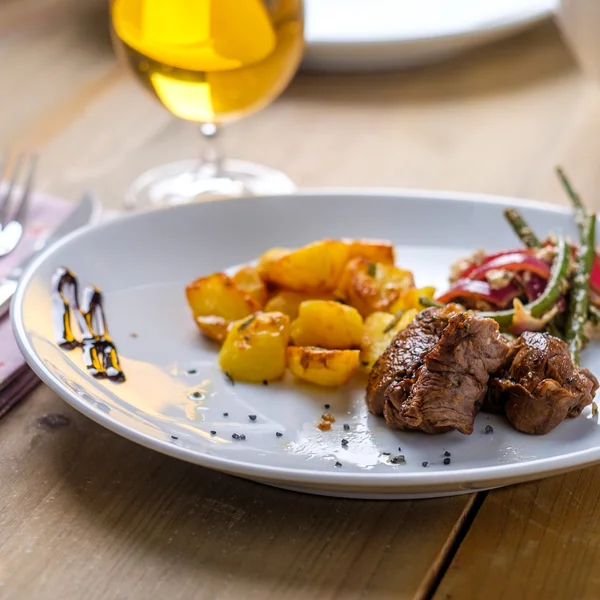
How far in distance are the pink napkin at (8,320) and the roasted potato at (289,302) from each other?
450 millimetres

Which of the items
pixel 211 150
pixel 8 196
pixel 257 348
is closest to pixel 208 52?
pixel 211 150

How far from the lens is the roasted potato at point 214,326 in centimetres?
176

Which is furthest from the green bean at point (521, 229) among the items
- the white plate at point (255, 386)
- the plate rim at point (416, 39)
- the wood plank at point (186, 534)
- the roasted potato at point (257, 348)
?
the plate rim at point (416, 39)

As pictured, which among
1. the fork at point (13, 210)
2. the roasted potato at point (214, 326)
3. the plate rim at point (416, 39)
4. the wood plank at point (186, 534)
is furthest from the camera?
the plate rim at point (416, 39)

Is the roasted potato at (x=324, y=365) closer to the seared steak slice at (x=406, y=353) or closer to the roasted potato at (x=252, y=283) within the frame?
the seared steak slice at (x=406, y=353)

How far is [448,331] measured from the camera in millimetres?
1467

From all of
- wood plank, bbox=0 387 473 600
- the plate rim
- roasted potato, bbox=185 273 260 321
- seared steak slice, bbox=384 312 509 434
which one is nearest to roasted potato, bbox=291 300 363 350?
roasted potato, bbox=185 273 260 321

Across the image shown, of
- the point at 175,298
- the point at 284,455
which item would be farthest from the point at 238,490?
the point at 175,298

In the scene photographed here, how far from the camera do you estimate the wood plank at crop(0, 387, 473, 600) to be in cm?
130

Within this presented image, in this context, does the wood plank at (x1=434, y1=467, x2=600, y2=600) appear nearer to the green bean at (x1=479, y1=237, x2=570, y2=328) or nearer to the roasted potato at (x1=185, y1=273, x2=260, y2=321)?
the green bean at (x1=479, y1=237, x2=570, y2=328)

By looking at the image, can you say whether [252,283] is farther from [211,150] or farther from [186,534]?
[211,150]

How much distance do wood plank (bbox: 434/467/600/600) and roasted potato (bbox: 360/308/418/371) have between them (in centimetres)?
33

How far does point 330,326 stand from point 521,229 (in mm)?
508

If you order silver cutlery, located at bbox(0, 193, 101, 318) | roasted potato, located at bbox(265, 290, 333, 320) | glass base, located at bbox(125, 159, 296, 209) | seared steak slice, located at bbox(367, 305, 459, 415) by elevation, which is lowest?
glass base, located at bbox(125, 159, 296, 209)
